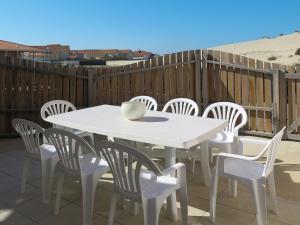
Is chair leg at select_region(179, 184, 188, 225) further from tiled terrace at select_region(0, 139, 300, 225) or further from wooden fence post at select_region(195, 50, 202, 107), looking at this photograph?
wooden fence post at select_region(195, 50, 202, 107)

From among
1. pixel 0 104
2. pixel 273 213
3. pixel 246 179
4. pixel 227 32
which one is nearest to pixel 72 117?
pixel 246 179

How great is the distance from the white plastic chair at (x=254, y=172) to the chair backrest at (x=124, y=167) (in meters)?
0.74

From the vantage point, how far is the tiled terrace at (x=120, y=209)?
104 inches

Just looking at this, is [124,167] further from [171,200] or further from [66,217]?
[66,217]

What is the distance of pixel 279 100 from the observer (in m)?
5.43

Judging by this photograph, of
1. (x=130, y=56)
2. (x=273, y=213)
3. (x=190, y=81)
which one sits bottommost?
(x=273, y=213)

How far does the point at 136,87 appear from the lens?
6523 mm

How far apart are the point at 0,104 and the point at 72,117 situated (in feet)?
10.3

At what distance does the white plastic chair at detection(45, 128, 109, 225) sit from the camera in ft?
8.01

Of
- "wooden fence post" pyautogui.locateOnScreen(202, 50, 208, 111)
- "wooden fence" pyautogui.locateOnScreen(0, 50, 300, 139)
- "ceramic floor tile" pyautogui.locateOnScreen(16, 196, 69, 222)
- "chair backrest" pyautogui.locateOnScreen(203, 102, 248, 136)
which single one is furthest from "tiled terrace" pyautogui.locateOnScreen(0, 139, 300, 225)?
"wooden fence post" pyautogui.locateOnScreen(202, 50, 208, 111)

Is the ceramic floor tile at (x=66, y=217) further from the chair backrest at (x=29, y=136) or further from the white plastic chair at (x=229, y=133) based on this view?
the white plastic chair at (x=229, y=133)

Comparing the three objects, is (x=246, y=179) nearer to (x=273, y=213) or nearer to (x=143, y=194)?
(x=273, y=213)

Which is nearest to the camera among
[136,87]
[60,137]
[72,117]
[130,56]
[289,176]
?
[60,137]

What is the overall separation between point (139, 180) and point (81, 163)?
68 cm
